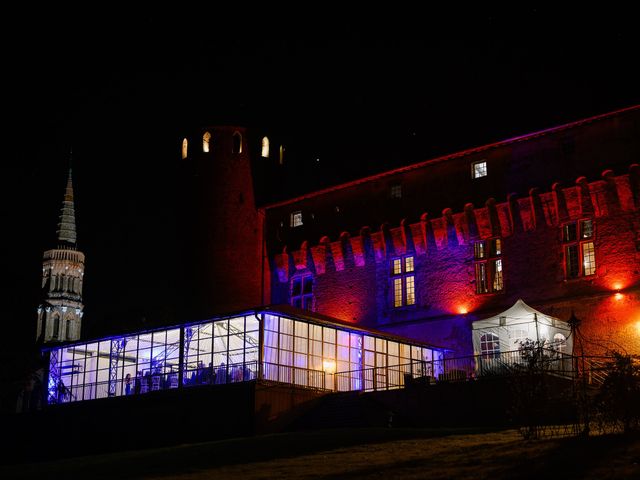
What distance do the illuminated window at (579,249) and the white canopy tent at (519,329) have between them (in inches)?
89.2

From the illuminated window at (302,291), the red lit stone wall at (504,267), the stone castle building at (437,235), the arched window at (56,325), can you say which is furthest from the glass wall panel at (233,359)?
the arched window at (56,325)

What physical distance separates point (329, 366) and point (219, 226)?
12.2m

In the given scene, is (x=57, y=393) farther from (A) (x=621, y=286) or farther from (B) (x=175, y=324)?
(A) (x=621, y=286)

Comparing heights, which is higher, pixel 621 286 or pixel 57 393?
pixel 621 286

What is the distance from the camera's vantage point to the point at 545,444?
659 inches

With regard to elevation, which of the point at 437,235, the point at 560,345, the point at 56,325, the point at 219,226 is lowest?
the point at 560,345

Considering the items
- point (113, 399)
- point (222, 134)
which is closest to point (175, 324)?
point (113, 399)

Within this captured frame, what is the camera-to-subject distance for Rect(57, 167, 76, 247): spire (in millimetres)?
90625

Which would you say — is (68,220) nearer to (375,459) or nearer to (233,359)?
(233,359)

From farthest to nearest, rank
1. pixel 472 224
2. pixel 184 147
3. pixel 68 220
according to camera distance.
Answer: pixel 68 220 < pixel 184 147 < pixel 472 224

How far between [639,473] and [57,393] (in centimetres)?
2952

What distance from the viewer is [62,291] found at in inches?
3462

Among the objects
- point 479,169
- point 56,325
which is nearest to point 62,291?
point 56,325

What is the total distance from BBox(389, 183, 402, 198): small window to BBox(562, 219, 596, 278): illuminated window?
8045 millimetres
